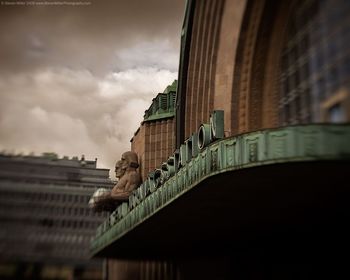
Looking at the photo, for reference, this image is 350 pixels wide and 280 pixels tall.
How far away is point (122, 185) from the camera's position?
33.1m

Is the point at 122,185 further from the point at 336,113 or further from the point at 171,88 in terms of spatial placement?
the point at 336,113

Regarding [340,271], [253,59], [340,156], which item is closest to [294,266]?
[340,271]

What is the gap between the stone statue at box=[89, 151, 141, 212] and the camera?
1297 inches

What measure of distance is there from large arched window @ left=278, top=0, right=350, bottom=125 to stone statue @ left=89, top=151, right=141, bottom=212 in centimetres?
1365

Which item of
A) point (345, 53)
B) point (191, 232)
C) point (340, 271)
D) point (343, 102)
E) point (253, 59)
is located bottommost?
point (340, 271)

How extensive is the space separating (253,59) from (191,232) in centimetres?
678

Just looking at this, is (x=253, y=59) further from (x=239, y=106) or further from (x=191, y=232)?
(x=191, y=232)

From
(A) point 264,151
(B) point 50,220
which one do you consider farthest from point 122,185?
(B) point 50,220

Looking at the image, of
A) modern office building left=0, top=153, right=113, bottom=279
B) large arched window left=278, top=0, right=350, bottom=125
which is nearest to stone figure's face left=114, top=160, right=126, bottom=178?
large arched window left=278, top=0, right=350, bottom=125

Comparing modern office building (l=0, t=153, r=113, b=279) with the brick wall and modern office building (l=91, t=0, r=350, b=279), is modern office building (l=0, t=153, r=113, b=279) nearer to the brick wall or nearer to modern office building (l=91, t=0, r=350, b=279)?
the brick wall

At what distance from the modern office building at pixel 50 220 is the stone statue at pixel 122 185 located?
28.9m

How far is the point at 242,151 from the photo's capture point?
39.2 feet

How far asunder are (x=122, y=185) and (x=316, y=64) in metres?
17.2

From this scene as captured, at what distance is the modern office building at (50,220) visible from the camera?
6788 centimetres
